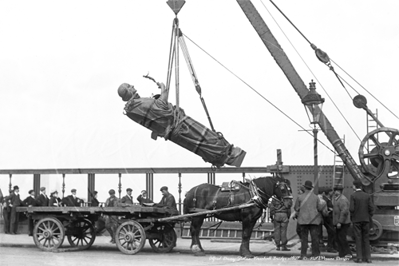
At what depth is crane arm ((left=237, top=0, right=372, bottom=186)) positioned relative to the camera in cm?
1602

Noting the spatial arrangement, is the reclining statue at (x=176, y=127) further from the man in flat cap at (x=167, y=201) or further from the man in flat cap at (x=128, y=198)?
the man in flat cap at (x=128, y=198)

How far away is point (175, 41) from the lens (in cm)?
1434

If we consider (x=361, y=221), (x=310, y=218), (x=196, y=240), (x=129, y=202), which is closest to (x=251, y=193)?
(x=310, y=218)

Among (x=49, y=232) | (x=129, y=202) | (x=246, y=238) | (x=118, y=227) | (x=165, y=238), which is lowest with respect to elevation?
(x=165, y=238)

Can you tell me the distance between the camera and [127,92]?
14.2 metres

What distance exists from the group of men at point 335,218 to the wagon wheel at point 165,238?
8.81 feet

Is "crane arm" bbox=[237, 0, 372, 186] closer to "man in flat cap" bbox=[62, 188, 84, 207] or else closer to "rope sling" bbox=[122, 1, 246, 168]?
"rope sling" bbox=[122, 1, 246, 168]

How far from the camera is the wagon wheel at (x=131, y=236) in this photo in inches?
582

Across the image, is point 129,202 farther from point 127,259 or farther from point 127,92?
point 127,92

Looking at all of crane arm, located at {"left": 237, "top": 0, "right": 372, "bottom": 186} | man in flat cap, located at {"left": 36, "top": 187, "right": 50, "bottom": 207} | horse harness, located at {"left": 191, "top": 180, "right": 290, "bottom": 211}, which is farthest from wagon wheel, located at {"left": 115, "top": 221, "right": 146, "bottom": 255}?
man in flat cap, located at {"left": 36, "top": 187, "right": 50, "bottom": 207}

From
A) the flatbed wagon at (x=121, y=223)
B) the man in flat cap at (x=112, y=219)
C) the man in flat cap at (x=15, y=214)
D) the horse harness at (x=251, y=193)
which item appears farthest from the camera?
the man in flat cap at (x=15, y=214)

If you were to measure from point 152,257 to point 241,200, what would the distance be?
8.10 ft

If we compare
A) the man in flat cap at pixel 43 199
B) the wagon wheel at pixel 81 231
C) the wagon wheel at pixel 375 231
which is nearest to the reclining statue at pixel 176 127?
the wagon wheel at pixel 81 231

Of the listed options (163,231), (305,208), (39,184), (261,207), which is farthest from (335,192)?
(39,184)
